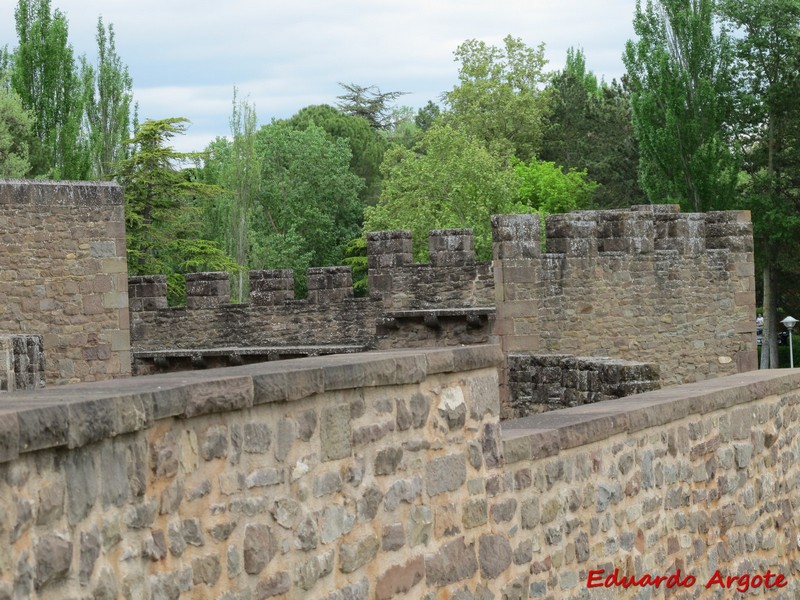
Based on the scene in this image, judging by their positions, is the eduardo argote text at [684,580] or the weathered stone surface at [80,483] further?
the eduardo argote text at [684,580]

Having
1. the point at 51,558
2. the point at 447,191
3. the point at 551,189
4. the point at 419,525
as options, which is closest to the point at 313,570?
the point at 419,525

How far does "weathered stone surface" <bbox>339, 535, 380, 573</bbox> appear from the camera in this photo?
4.83 m

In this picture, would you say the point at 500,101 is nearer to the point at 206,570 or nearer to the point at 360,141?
the point at 360,141

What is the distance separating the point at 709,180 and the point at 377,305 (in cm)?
1818

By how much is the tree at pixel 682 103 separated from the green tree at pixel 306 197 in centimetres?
1342

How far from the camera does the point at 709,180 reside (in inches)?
1449

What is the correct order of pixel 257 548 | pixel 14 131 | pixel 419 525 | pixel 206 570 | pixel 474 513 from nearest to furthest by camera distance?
1. pixel 206 570
2. pixel 257 548
3. pixel 419 525
4. pixel 474 513
5. pixel 14 131

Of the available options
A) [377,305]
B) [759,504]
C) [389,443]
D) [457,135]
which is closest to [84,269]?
[377,305]

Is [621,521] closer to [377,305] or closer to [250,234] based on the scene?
[377,305]

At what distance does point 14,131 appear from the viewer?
34.3 metres

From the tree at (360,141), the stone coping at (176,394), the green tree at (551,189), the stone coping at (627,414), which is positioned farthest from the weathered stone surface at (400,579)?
the tree at (360,141)

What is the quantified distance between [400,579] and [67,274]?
40.7 ft

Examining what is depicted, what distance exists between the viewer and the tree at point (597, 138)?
45812mm

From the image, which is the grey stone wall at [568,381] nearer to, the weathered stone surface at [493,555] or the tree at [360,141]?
the weathered stone surface at [493,555]
